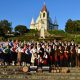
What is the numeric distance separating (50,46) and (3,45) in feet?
11.7

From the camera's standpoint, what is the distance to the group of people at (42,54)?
2984cm

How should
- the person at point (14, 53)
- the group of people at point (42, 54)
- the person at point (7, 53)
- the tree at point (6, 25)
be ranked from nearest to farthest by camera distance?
the group of people at point (42, 54), the person at point (7, 53), the person at point (14, 53), the tree at point (6, 25)

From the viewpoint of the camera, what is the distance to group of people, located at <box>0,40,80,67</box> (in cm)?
2984

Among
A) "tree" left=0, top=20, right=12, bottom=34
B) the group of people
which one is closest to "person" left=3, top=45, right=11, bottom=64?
the group of people

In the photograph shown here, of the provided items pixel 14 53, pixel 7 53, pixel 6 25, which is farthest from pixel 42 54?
pixel 6 25

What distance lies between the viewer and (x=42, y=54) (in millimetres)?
29953

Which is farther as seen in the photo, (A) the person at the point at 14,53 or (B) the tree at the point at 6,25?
(B) the tree at the point at 6,25

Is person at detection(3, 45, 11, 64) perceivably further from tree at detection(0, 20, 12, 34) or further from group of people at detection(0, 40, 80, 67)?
tree at detection(0, 20, 12, 34)

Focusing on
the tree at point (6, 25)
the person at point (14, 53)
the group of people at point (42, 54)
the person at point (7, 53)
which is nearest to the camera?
the group of people at point (42, 54)

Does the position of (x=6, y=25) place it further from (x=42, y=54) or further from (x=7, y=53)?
(x=42, y=54)

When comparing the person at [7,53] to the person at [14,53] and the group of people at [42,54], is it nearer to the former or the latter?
the group of people at [42,54]

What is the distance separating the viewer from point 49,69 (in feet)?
88.2

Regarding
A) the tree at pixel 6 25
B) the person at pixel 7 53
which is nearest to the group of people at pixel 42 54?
the person at pixel 7 53

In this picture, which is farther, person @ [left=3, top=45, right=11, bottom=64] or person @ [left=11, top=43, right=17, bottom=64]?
person @ [left=11, top=43, right=17, bottom=64]
